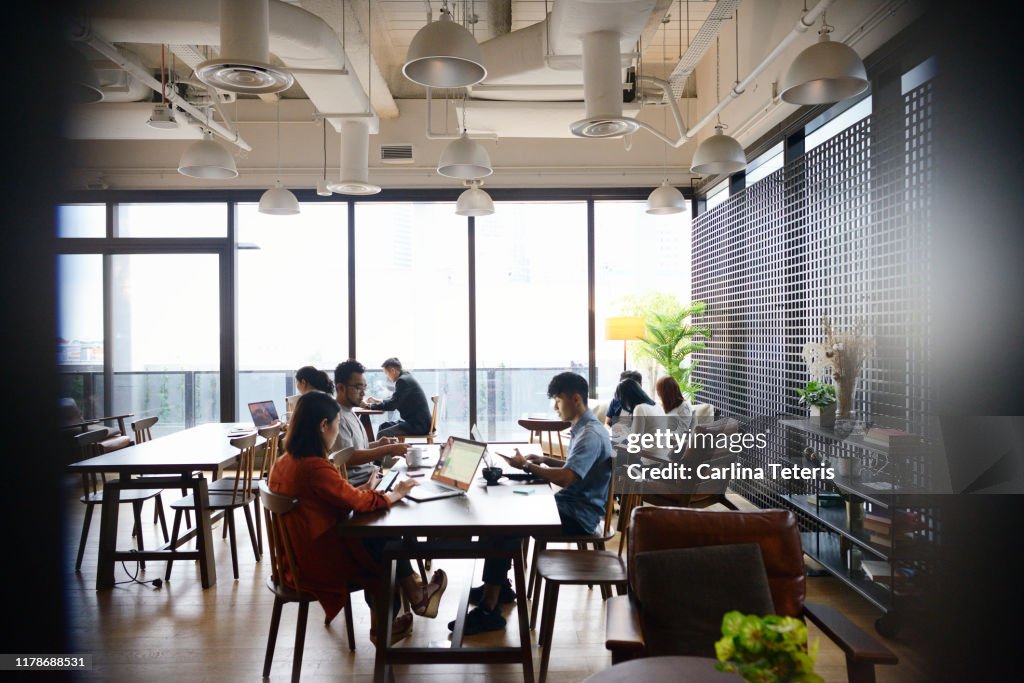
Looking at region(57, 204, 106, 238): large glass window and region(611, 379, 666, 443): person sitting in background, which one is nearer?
region(57, 204, 106, 238): large glass window

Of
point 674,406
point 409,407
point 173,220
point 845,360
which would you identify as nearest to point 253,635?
point 409,407

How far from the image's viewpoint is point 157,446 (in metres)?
4.39

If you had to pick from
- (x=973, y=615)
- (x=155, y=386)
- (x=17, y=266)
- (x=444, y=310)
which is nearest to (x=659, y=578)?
(x=973, y=615)

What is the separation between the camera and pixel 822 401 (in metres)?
3.84

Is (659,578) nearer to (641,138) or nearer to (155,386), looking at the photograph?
(641,138)

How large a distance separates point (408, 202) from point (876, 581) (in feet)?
20.5

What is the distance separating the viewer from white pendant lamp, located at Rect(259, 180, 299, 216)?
5863 mm

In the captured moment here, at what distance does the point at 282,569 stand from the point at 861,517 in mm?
3015

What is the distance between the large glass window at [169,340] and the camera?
7.42 metres

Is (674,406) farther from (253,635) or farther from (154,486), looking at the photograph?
(154,486)

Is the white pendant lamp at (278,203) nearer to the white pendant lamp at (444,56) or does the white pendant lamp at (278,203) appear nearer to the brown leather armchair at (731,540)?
the white pendant lamp at (444,56)

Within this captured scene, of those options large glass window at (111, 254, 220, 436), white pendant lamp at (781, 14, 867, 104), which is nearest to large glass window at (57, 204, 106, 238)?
white pendant lamp at (781, 14, 867, 104)

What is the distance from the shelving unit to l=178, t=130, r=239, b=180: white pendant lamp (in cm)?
457

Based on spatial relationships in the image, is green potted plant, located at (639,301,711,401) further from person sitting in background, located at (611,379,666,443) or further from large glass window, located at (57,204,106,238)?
large glass window, located at (57,204,106,238)
